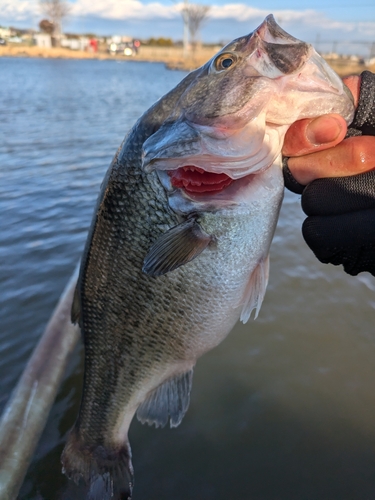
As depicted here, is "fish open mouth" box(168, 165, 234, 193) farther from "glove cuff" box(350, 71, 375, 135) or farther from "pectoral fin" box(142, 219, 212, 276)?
"glove cuff" box(350, 71, 375, 135)

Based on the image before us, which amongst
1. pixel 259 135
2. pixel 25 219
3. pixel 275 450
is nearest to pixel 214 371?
pixel 275 450

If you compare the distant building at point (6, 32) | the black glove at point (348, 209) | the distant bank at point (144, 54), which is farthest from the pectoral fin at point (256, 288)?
the distant building at point (6, 32)

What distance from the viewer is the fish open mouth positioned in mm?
1584

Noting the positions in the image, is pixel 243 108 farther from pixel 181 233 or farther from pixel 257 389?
pixel 257 389

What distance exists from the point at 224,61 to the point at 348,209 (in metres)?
0.83

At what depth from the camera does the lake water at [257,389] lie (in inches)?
105

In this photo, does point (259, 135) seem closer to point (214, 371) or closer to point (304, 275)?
point (214, 371)

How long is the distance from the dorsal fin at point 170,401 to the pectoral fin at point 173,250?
0.85 meters

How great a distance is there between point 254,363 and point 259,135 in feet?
8.59

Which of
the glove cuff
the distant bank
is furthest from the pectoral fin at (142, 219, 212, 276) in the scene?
the distant bank

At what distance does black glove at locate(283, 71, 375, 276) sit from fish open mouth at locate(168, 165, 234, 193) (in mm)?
319

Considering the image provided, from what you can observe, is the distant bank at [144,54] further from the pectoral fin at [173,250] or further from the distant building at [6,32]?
the pectoral fin at [173,250]

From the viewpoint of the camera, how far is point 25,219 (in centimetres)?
607

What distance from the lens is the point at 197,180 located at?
5.22 feet
